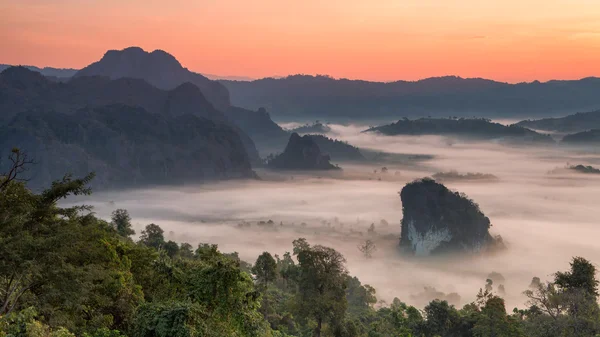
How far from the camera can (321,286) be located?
4697 centimetres

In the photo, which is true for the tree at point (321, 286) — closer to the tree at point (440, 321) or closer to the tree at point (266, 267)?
the tree at point (266, 267)

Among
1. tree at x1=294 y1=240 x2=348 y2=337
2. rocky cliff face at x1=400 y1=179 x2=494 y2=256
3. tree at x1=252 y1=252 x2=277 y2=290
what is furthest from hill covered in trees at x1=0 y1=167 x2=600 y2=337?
rocky cliff face at x1=400 y1=179 x2=494 y2=256

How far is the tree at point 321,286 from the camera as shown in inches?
1807


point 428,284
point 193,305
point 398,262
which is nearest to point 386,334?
point 193,305

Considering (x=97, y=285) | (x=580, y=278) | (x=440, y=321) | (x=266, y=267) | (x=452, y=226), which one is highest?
(x=97, y=285)

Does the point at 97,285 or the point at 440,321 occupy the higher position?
the point at 97,285

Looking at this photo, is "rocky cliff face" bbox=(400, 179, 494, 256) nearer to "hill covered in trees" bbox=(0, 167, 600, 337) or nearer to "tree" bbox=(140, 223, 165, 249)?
"tree" bbox=(140, 223, 165, 249)

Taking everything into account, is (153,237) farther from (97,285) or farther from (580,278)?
(580,278)

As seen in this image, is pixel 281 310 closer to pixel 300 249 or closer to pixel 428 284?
pixel 300 249

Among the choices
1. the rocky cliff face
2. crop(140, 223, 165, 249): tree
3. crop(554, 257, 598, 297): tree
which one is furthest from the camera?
the rocky cliff face

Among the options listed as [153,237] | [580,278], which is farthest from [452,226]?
[580,278]

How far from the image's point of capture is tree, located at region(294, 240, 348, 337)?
45.9 meters

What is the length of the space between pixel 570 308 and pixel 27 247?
4474cm

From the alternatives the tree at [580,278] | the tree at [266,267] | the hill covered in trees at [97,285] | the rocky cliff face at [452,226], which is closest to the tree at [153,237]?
the tree at [266,267]
